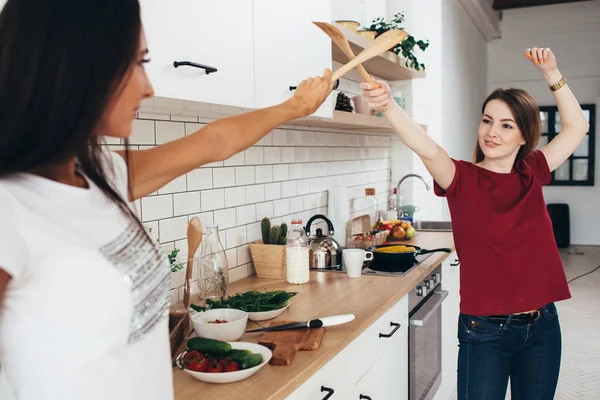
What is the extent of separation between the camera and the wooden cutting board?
151 cm

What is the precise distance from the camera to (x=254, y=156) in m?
2.67

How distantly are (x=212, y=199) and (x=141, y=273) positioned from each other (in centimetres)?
148

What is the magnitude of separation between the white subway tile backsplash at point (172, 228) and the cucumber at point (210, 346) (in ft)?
2.28

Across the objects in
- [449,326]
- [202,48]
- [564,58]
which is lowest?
[449,326]

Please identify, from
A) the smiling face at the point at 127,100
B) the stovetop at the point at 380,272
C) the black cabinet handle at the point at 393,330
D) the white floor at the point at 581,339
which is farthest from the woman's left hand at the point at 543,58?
the white floor at the point at 581,339

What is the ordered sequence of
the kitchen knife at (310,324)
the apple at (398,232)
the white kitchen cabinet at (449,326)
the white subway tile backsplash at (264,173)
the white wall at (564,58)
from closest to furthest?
the kitchen knife at (310,324) < the white subway tile backsplash at (264,173) < the white kitchen cabinet at (449,326) < the apple at (398,232) < the white wall at (564,58)

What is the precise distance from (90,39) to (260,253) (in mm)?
1853

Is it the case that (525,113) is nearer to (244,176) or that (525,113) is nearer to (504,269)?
(504,269)

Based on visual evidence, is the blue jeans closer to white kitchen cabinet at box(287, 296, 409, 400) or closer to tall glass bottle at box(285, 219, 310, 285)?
white kitchen cabinet at box(287, 296, 409, 400)

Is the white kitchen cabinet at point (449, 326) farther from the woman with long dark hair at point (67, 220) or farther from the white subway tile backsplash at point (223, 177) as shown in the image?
the woman with long dark hair at point (67, 220)

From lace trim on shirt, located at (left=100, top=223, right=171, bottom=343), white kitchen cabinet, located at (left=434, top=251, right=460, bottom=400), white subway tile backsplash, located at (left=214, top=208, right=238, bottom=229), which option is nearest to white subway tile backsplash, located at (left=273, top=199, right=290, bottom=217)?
white subway tile backsplash, located at (left=214, top=208, right=238, bottom=229)

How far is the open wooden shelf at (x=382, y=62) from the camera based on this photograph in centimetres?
276

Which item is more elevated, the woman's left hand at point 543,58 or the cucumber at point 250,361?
the woman's left hand at point 543,58

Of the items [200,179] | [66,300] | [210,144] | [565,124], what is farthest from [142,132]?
[565,124]
